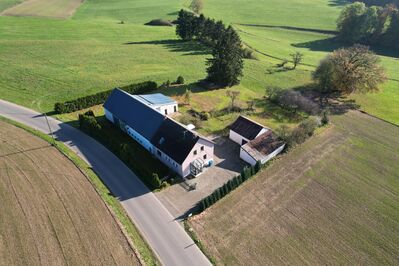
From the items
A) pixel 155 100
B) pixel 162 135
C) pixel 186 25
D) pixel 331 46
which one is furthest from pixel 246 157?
pixel 331 46

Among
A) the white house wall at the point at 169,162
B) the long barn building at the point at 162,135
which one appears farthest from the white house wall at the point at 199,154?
the white house wall at the point at 169,162

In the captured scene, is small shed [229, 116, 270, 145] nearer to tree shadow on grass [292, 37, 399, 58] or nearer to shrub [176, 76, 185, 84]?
shrub [176, 76, 185, 84]

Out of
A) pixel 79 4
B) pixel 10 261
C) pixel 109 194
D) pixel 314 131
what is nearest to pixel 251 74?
pixel 314 131

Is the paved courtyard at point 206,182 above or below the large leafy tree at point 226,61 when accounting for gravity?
below

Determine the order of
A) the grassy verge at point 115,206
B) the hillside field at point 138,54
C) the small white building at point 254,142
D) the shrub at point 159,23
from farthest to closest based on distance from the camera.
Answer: the shrub at point 159,23
the hillside field at point 138,54
the small white building at point 254,142
the grassy verge at point 115,206

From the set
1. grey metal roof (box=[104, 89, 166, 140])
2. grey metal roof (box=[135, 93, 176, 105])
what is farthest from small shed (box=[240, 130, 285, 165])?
grey metal roof (box=[135, 93, 176, 105])

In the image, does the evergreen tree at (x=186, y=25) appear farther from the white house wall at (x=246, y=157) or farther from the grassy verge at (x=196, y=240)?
the grassy verge at (x=196, y=240)

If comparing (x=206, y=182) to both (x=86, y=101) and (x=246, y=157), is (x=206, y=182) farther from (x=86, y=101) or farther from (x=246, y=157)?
(x=86, y=101)
